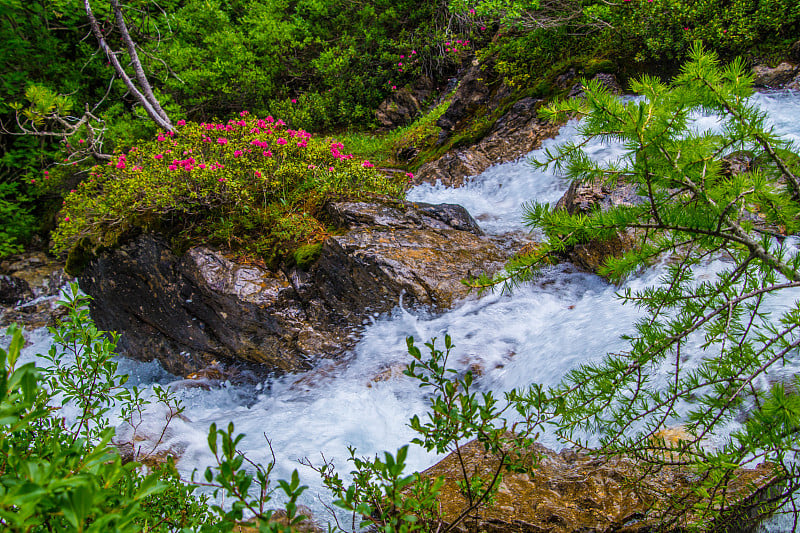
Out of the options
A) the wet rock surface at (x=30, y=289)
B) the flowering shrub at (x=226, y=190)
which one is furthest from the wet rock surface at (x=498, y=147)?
the wet rock surface at (x=30, y=289)

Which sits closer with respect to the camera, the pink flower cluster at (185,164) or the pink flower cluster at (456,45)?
the pink flower cluster at (185,164)

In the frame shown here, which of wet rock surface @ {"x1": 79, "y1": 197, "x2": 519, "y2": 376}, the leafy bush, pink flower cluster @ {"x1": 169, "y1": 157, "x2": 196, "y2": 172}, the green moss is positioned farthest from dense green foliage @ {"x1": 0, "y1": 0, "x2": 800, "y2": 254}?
the green moss

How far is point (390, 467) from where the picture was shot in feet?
3.12

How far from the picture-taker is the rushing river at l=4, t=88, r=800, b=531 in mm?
3541

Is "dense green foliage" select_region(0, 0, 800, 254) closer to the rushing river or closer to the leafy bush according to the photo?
the leafy bush

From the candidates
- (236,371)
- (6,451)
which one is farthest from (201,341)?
(6,451)

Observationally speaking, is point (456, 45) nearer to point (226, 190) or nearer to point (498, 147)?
point (498, 147)

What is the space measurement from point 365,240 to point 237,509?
410 cm

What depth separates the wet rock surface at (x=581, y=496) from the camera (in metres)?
2.07

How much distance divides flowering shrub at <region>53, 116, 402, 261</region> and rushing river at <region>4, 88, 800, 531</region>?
5.50 feet

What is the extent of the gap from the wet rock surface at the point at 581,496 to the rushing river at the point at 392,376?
42 centimetres

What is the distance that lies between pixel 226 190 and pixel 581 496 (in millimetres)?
4877

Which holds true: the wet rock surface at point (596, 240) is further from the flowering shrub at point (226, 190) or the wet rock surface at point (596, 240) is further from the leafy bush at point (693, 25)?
the leafy bush at point (693, 25)

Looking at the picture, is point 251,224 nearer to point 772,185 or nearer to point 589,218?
point 589,218
